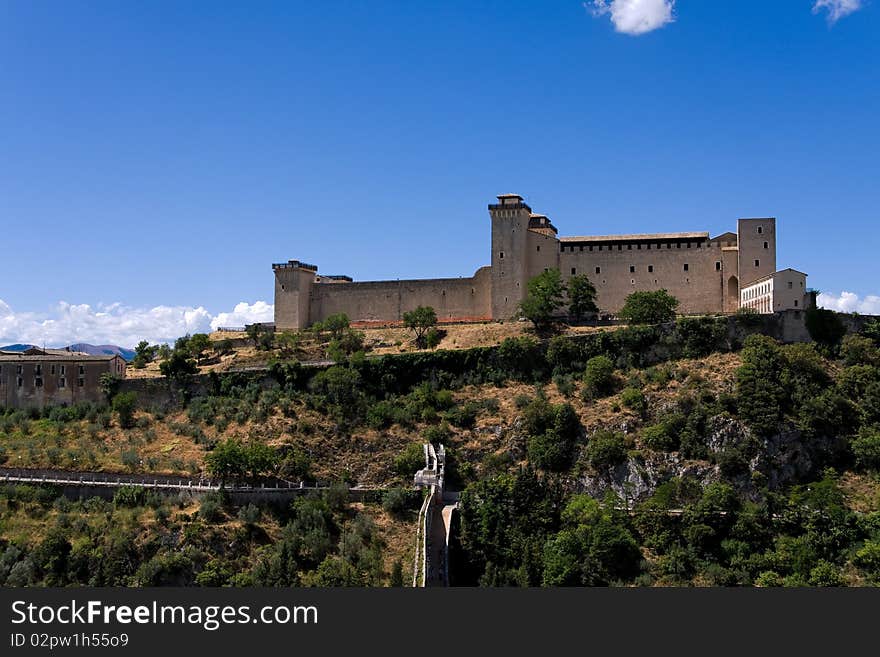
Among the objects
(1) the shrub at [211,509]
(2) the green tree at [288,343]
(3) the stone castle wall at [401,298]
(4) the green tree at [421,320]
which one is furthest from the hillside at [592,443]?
(3) the stone castle wall at [401,298]

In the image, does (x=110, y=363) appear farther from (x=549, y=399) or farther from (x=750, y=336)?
(x=750, y=336)

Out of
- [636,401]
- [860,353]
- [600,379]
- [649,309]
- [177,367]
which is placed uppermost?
[649,309]

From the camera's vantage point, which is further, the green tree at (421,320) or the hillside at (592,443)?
the green tree at (421,320)

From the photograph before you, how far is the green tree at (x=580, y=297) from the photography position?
2411 inches

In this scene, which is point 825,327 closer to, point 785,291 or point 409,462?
point 785,291

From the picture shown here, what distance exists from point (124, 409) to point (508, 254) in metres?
24.3

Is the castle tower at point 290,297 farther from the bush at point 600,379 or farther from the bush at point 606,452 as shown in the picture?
the bush at point 606,452

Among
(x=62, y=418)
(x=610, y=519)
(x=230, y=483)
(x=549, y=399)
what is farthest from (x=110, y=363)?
(x=610, y=519)

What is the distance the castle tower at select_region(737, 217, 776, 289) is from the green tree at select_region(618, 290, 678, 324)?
5.05 meters

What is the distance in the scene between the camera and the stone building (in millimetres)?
57656

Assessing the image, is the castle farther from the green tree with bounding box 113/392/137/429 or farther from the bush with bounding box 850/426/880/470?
the green tree with bounding box 113/392/137/429

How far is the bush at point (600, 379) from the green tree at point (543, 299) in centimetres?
757

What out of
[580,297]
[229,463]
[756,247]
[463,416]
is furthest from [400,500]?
[756,247]

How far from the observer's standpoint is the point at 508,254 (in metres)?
64.6
